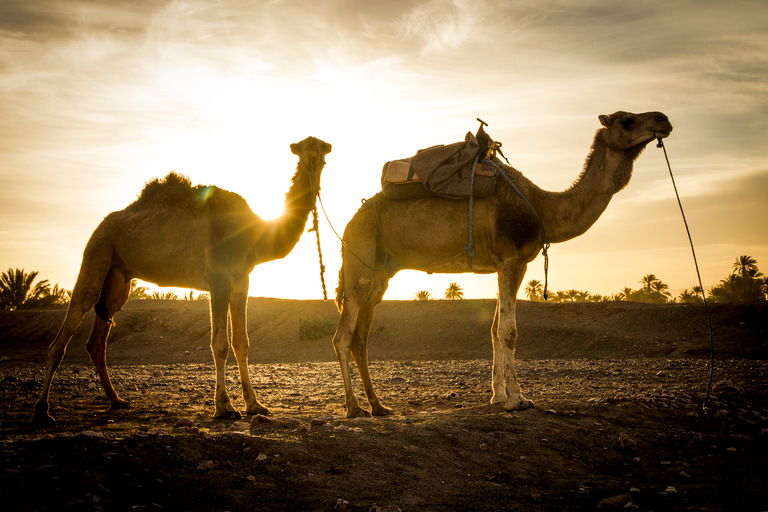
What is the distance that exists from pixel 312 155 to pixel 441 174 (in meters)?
1.87

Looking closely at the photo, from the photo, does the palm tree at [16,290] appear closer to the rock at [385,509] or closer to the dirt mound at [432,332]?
the dirt mound at [432,332]

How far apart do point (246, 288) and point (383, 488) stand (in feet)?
13.7

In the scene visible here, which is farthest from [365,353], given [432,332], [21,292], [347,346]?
[21,292]

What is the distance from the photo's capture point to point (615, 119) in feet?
27.7

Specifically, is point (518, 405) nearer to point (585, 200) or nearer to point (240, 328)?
point (585, 200)

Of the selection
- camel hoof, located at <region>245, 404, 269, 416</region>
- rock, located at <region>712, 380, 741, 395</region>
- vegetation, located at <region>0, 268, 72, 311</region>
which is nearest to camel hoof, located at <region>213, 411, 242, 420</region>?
camel hoof, located at <region>245, 404, 269, 416</region>

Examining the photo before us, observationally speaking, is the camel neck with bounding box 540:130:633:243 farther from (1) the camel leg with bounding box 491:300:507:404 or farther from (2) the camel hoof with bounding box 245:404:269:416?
(2) the camel hoof with bounding box 245:404:269:416

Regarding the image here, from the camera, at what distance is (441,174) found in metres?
8.17

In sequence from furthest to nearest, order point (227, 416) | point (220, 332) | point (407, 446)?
point (220, 332) < point (227, 416) < point (407, 446)

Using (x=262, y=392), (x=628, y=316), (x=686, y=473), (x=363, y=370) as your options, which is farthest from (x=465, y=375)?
(x=628, y=316)

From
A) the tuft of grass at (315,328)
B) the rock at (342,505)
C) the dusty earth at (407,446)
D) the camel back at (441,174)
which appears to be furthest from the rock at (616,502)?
the tuft of grass at (315,328)

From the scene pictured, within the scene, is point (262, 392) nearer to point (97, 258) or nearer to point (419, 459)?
point (97, 258)

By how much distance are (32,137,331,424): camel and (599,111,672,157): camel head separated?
4.01 m

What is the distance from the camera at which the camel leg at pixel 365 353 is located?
788 centimetres
